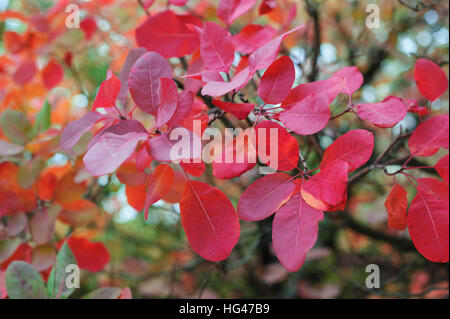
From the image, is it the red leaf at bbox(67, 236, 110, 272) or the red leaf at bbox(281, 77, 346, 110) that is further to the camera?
the red leaf at bbox(67, 236, 110, 272)

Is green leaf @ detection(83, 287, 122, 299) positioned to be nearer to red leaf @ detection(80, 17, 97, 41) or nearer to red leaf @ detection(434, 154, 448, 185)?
red leaf @ detection(434, 154, 448, 185)

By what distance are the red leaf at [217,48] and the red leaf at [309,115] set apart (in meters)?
0.12

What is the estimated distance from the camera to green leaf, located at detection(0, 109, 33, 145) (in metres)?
0.70

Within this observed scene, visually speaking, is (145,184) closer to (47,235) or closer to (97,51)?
(47,235)

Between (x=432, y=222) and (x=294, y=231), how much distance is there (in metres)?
0.18

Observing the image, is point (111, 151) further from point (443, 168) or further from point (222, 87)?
point (443, 168)

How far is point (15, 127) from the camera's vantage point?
27.7 inches

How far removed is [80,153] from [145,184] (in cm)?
16

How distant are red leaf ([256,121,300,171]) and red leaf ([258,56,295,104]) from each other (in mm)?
44

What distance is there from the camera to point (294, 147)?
1.40ft

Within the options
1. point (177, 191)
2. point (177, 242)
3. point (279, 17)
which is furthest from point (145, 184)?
point (177, 242)

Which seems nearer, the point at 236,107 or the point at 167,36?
the point at 236,107

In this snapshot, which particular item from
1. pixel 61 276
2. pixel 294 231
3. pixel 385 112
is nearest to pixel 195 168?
pixel 294 231

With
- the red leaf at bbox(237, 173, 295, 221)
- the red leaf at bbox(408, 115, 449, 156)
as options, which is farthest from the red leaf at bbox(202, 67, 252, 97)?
the red leaf at bbox(408, 115, 449, 156)
